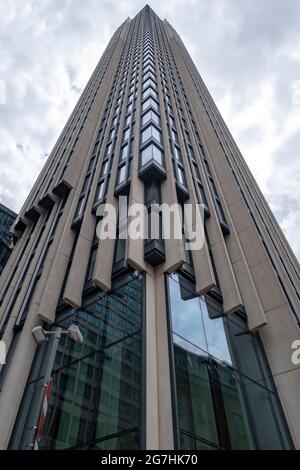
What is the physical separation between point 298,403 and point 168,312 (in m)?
6.43

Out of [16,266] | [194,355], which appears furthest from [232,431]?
[16,266]

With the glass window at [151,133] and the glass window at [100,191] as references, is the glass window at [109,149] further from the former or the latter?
the glass window at [100,191]

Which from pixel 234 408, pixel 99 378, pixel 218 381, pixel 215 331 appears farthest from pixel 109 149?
pixel 234 408

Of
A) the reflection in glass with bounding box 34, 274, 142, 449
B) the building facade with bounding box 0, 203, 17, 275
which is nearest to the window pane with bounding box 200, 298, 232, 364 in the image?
the reflection in glass with bounding box 34, 274, 142, 449

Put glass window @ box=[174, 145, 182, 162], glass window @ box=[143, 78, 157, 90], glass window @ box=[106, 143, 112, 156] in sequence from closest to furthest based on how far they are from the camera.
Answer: glass window @ box=[174, 145, 182, 162], glass window @ box=[106, 143, 112, 156], glass window @ box=[143, 78, 157, 90]

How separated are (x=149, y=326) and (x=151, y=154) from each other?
1234 centimetres

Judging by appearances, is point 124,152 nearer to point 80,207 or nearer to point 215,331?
point 80,207

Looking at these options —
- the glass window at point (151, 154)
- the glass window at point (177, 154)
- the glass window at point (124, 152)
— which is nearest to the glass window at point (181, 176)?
the glass window at point (177, 154)

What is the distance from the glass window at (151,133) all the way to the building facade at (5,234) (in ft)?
60.2

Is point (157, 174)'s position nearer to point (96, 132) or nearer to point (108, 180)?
point (108, 180)

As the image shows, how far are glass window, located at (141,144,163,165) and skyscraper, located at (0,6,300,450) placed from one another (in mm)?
131

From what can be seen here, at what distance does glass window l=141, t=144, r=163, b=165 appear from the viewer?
20.8 meters

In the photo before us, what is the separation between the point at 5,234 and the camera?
129ft

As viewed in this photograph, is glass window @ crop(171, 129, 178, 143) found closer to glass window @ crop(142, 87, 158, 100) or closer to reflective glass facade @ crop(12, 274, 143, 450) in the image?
glass window @ crop(142, 87, 158, 100)
